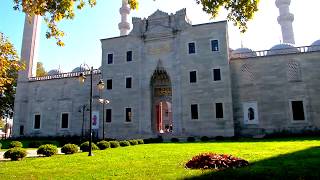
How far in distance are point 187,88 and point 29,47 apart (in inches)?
916

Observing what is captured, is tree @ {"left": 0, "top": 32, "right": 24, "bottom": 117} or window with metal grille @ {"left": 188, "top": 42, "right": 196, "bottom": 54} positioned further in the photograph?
window with metal grille @ {"left": 188, "top": 42, "right": 196, "bottom": 54}

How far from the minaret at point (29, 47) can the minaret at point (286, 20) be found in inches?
1464

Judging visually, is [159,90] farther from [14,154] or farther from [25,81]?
[14,154]

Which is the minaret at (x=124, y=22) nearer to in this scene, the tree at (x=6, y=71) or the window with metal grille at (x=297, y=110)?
the tree at (x=6, y=71)

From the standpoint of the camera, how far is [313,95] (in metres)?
28.1

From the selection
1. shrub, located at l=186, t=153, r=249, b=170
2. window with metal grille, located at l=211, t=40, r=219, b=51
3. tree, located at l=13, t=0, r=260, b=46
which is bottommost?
shrub, located at l=186, t=153, r=249, b=170

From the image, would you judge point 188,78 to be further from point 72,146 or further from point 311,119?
point 72,146

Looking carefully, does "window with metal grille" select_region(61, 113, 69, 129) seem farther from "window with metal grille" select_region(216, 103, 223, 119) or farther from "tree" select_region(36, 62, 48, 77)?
"window with metal grille" select_region(216, 103, 223, 119)

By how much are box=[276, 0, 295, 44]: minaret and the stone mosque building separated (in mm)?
12919

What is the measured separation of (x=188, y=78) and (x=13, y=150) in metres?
20.7

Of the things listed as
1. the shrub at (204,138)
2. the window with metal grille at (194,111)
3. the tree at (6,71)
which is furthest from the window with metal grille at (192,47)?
the tree at (6,71)

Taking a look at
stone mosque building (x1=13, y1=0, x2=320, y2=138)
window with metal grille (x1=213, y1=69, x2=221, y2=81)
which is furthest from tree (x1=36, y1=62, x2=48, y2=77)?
window with metal grille (x1=213, y1=69, x2=221, y2=81)

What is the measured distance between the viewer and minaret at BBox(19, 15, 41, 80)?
1554 inches

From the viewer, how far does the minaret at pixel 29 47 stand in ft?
129
